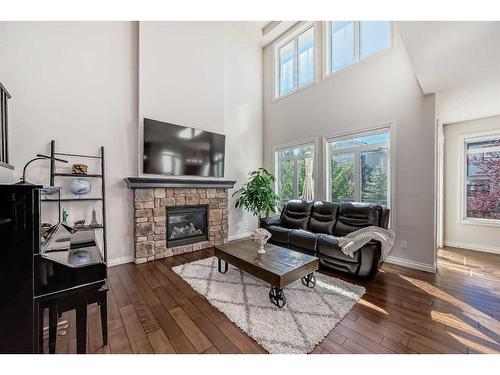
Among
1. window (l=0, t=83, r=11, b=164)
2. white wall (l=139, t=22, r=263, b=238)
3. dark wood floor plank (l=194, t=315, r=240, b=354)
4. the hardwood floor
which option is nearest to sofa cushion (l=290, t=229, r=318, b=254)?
the hardwood floor

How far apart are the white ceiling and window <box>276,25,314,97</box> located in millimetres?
2507

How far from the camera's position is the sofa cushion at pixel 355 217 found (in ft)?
10.2

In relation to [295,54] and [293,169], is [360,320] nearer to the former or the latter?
[293,169]

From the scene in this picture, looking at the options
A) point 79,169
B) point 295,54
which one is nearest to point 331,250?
point 79,169

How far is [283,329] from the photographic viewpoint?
5.83 ft

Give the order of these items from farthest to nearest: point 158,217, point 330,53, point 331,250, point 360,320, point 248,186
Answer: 1. point 248,186
2. point 330,53
3. point 158,217
4. point 331,250
5. point 360,320

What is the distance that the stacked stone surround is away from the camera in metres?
3.43

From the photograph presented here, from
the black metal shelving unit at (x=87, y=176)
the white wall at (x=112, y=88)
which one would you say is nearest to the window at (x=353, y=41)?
the white wall at (x=112, y=88)

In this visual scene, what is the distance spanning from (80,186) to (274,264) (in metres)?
2.81

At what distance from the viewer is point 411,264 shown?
3191mm

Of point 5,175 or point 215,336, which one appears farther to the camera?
point 5,175
